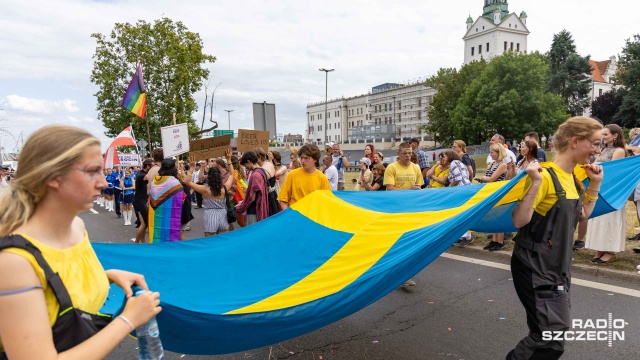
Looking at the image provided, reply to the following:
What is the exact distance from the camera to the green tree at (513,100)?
167 ft

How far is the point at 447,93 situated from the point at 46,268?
66329mm

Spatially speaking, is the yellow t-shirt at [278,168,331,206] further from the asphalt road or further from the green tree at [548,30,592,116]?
the green tree at [548,30,592,116]

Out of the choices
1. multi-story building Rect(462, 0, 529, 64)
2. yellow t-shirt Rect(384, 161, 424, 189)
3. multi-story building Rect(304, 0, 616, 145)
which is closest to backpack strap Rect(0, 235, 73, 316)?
yellow t-shirt Rect(384, 161, 424, 189)

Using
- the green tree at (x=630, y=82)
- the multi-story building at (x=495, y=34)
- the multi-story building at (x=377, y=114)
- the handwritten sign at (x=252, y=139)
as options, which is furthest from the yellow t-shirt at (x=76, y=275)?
the multi-story building at (x=495, y=34)

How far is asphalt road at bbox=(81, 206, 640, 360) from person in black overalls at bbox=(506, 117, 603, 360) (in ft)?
3.91

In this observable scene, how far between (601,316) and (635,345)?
67 cm

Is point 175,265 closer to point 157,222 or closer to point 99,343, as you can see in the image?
point 99,343

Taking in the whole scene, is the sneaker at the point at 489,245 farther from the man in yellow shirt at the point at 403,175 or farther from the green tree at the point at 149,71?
the green tree at the point at 149,71

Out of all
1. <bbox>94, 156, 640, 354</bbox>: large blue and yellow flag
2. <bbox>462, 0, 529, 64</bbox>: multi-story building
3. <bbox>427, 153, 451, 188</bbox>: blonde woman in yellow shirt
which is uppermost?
<bbox>462, 0, 529, 64</bbox>: multi-story building

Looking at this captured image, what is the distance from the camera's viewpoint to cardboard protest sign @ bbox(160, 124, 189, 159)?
27.7ft

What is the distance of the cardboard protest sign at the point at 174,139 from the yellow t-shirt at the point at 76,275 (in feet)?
23.5

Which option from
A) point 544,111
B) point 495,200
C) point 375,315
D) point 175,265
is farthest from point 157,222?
point 544,111

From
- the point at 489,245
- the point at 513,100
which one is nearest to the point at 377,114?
the point at 513,100

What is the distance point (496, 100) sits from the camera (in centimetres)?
5234
